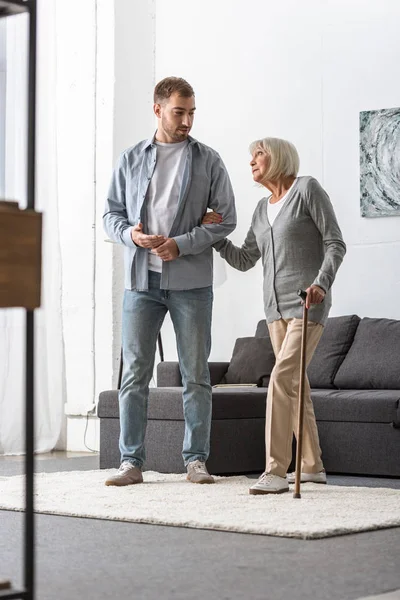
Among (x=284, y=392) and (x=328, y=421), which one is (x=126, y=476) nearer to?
(x=284, y=392)

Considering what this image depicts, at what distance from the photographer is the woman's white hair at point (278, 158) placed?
4258 mm

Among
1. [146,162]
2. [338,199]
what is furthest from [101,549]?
[338,199]

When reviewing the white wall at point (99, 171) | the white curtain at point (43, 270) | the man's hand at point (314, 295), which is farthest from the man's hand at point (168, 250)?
the white wall at point (99, 171)

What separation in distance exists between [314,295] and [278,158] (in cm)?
62

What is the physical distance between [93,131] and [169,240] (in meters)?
2.86

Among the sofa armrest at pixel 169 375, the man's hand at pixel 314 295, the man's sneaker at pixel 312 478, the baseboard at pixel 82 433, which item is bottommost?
the baseboard at pixel 82 433

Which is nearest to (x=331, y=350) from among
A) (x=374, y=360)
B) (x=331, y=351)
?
(x=331, y=351)

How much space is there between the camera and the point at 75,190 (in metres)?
6.97

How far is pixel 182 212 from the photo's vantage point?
4.38 meters

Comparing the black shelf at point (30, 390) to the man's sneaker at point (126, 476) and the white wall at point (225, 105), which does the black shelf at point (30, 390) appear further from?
the white wall at point (225, 105)

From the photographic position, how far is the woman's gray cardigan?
13.6 ft

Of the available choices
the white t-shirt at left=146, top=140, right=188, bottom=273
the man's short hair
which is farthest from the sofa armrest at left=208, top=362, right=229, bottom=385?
the man's short hair

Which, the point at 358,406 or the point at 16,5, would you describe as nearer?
the point at 16,5

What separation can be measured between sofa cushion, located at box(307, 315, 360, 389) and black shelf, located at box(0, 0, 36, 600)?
390cm
